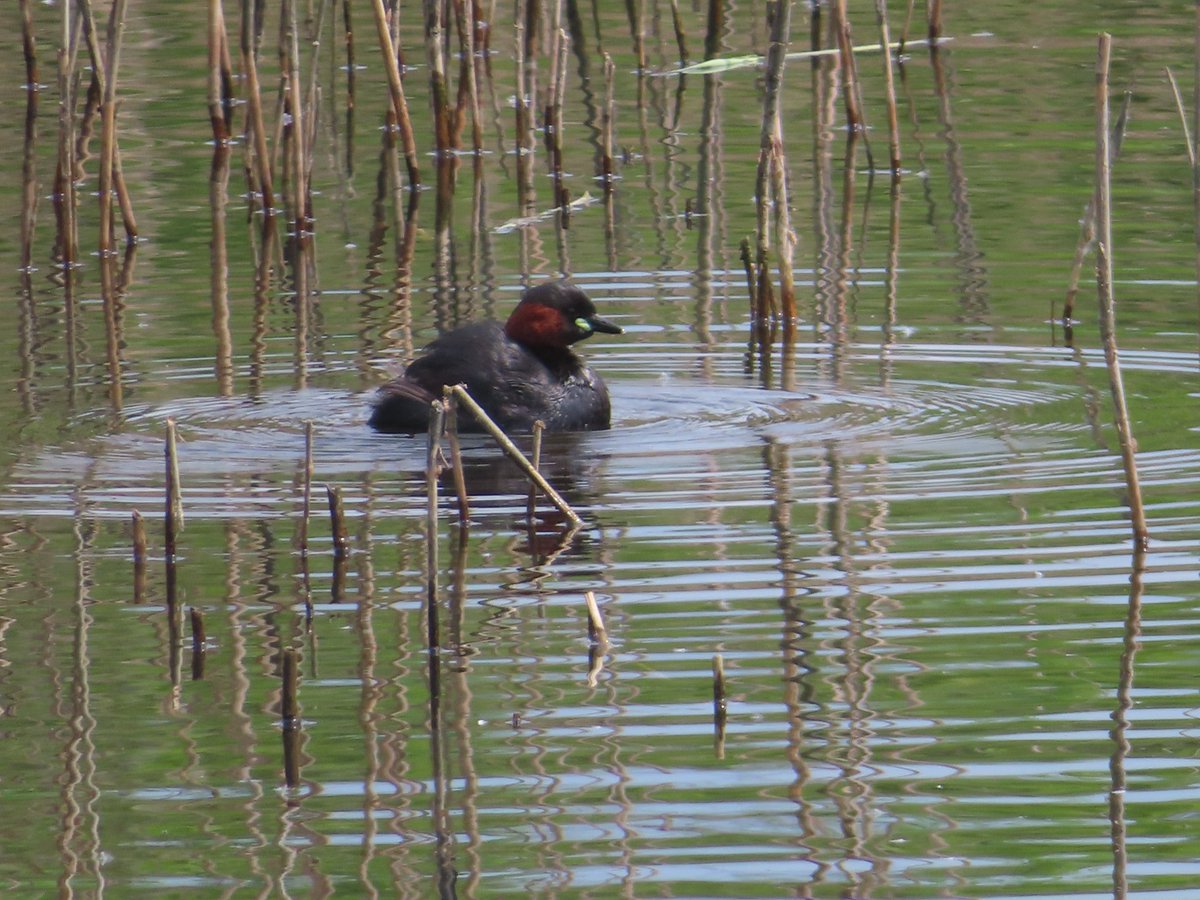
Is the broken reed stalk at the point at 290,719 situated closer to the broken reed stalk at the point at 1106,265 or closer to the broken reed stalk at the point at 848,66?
the broken reed stalk at the point at 1106,265

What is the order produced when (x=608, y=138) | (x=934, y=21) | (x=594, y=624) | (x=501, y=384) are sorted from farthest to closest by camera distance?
(x=934, y=21) → (x=608, y=138) → (x=501, y=384) → (x=594, y=624)

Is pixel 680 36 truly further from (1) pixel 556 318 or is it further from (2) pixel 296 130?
(1) pixel 556 318

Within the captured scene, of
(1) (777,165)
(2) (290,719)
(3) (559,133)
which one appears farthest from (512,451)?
(3) (559,133)

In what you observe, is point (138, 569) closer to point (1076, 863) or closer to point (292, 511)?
point (292, 511)

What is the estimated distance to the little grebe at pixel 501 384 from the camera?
27.8 feet

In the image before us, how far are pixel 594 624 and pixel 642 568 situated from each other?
95 centimetres

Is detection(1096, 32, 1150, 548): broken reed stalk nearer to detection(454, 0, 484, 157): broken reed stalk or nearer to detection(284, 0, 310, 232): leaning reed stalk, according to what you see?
detection(284, 0, 310, 232): leaning reed stalk

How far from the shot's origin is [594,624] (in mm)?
5547

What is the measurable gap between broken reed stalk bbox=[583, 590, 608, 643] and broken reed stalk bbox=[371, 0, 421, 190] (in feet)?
19.9

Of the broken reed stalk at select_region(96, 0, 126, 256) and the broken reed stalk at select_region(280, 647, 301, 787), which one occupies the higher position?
the broken reed stalk at select_region(96, 0, 126, 256)

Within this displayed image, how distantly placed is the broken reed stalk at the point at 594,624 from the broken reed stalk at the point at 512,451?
34.0 inches

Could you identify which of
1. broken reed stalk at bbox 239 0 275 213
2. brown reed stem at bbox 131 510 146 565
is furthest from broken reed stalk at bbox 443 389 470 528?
broken reed stalk at bbox 239 0 275 213

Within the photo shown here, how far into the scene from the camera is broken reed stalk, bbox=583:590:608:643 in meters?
5.45

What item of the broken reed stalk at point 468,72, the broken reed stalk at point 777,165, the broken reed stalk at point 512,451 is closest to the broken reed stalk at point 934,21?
the broken reed stalk at point 468,72
